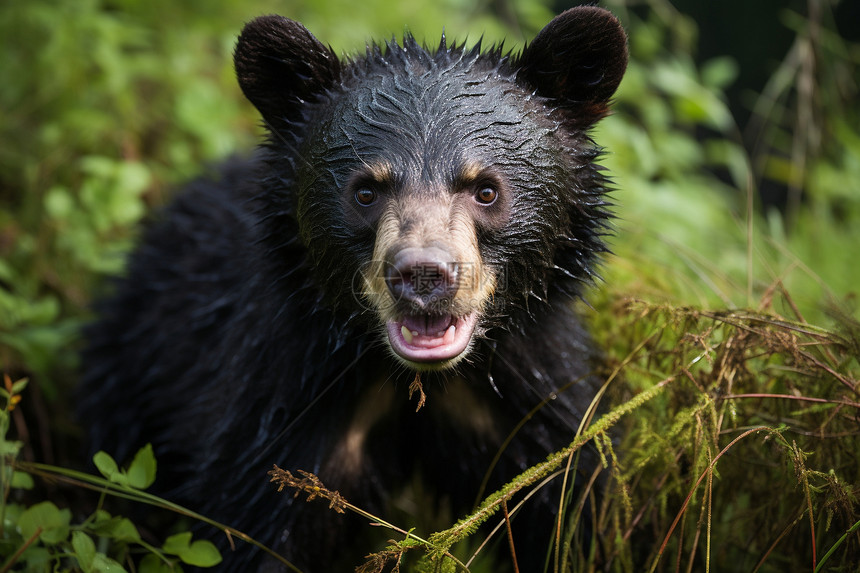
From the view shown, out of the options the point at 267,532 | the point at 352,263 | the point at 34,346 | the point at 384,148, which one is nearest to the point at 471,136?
the point at 384,148

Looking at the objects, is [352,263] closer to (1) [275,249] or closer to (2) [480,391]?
(1) [275,249]

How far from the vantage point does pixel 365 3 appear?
23.9ft

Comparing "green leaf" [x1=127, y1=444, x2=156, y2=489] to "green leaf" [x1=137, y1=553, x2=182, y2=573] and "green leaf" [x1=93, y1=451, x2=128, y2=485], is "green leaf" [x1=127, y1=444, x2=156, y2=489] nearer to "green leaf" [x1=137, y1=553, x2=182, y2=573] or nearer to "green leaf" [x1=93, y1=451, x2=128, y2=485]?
"green leaf" [x1=93, y1=451, x2=128, y2=485]

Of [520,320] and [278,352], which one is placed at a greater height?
[520,320]

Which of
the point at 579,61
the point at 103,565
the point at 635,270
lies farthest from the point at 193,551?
the point at 635,270

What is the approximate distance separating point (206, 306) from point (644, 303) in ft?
6.53

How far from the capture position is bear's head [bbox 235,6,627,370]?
2.50 metres

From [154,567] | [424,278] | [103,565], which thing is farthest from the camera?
[154,567]

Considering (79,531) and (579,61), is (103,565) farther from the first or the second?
(579,61)

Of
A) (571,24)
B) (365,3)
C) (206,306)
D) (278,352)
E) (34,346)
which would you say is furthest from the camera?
(365,3)

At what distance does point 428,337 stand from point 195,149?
403 cm

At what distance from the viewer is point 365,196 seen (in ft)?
8.69

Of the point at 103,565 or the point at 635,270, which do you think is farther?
the point at 635,270

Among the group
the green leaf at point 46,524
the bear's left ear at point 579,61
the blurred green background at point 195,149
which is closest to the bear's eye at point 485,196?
the bear's left ear at point 579,61
